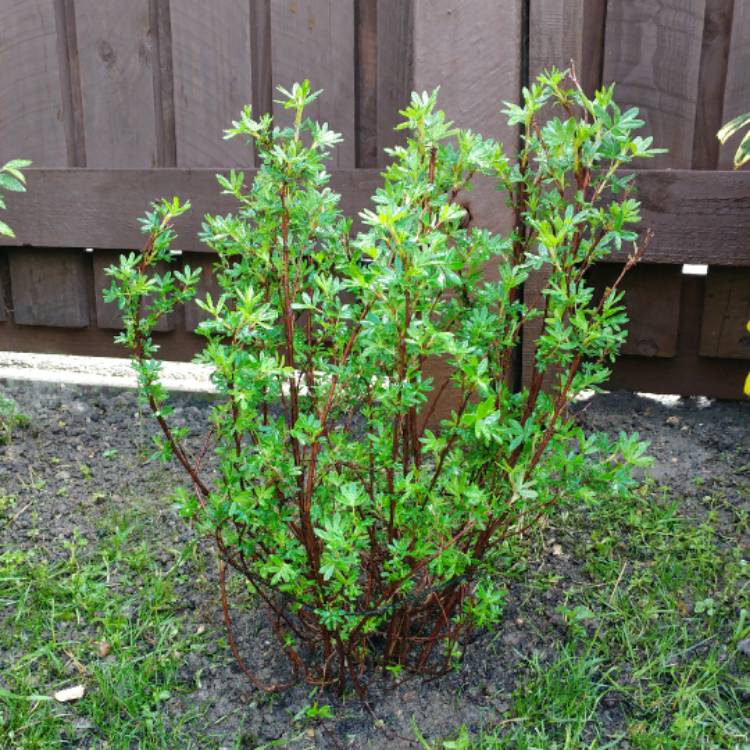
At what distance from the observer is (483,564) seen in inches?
66.0

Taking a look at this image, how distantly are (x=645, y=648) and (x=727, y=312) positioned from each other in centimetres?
132

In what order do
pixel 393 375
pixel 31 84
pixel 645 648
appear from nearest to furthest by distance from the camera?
pixel 393 375 → pixel 645 648 → pixel 31 84

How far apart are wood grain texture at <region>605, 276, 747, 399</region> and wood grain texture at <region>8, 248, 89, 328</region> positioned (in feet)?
6.74

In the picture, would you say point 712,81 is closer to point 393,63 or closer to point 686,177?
point 686,177

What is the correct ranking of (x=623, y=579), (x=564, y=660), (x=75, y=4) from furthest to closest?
1. (x=75, y=4)
2. (x=623, y=579)
3. (x=564, y=660)

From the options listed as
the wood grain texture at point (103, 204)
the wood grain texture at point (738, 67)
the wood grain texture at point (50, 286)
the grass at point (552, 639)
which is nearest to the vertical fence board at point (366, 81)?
the wood grain texture at point (103, 204)

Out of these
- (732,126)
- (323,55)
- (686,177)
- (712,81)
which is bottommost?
(686,177)

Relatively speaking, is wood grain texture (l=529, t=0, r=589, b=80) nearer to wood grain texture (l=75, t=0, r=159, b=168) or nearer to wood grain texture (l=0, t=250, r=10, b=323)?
wood grain texture (l=75, t=0, r=159, b=168)

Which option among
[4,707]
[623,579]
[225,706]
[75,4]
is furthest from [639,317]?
[75,4]

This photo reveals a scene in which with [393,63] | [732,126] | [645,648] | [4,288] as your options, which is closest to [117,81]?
[4,288]

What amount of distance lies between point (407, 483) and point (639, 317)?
1615mm

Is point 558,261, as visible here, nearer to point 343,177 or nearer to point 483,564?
point 483,564

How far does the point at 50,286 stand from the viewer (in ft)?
11.1

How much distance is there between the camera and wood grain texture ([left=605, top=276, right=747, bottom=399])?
2.80 meters
